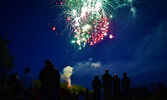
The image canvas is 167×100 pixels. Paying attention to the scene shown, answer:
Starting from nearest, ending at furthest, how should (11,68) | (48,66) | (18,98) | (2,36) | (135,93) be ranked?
(18,98)
(48,66)
(11,68)
(2,36)
(135,93)

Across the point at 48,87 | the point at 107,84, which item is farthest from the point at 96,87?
the point at 48,87

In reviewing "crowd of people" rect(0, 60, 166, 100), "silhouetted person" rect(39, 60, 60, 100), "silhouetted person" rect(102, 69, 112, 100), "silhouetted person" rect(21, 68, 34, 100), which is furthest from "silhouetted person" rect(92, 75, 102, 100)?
"silhouetted person" rect(39, 60, 60, 100)

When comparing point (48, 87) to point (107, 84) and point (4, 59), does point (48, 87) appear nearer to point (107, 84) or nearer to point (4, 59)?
point (107, 84)

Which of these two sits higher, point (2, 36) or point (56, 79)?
point (2, 36)

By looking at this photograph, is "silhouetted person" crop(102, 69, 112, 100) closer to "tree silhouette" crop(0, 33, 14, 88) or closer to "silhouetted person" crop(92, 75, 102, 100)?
"silhouetted person" crop(92, 75, 102, 100)

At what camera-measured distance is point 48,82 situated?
→ 197 inches

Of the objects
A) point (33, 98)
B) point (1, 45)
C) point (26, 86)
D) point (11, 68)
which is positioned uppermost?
point (1, 45)

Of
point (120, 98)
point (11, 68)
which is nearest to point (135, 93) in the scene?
point (120, 98)

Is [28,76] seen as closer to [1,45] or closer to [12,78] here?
[12,78]

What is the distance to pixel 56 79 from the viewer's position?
5.21m

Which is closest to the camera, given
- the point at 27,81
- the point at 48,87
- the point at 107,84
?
the point at 48,87

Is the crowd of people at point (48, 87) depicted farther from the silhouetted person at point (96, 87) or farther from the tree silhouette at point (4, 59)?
the tree silhouette at point (4, 59)

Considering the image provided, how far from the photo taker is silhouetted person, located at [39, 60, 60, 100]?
16.2ft

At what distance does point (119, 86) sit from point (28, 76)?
692 cm
